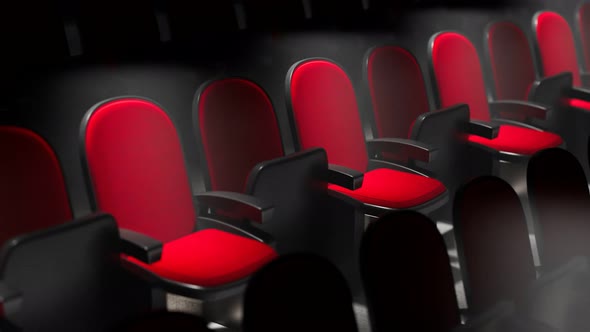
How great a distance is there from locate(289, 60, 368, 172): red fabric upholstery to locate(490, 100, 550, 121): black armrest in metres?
0.29

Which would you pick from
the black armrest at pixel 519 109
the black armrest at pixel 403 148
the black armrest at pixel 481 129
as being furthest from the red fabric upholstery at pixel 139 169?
the black armrest at pixel 519 109

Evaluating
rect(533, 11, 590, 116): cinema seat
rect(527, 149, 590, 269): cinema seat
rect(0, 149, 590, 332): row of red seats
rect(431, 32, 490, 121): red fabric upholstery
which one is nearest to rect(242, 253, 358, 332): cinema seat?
rect(0, 149, 590, 332): row of red seats

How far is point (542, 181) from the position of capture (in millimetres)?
546

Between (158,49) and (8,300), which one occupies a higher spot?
(158,49)

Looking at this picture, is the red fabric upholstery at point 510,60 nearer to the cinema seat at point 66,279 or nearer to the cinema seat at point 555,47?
the cinema seat at point 555,47

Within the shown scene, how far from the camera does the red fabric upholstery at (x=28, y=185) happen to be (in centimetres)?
54

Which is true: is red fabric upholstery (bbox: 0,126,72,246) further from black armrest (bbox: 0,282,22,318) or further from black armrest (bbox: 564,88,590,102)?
black armrest (bbox: 564,88,590,102)

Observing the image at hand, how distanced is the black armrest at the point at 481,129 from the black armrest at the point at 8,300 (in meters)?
0.56

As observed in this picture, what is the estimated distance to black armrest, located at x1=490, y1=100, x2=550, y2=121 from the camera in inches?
37.4

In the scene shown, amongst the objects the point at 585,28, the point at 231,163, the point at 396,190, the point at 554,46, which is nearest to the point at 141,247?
the point at 231,163

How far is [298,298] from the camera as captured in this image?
0.37m

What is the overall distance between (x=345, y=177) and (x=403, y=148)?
13 centimetres

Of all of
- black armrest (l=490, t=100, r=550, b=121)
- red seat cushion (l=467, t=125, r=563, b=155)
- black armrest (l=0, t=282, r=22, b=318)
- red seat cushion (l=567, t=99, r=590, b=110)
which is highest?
black armrest (l=0, t=282, r=22, b=318)

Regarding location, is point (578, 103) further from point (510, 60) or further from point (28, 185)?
point (28, 185)
